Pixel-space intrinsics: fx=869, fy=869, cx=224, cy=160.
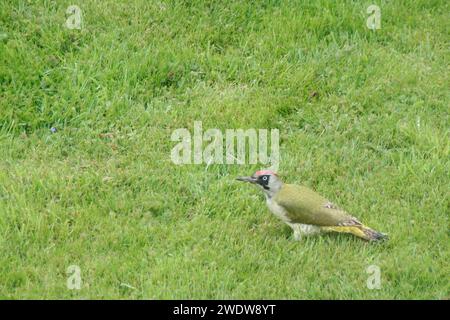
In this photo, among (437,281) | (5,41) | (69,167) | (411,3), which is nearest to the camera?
(437,281)

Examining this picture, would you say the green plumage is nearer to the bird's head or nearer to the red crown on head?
the bird's head

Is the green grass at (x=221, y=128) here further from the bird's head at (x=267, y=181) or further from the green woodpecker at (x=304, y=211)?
the bird's head at (x=267, y=181)

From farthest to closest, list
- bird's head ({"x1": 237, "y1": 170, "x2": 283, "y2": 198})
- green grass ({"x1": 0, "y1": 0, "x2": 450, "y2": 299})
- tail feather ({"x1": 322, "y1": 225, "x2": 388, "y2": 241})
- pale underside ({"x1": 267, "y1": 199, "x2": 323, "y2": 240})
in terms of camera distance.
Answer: bird's head ({"x1": 237, "y1": 170, "x2": 283, "y2": 198}), pale underside ({"x1": 267, "y1": 199, "x2": 323, "y2": 240}), tail feather ({"x1": 322, "y1": 225, "x2": 388, "y2": 241}), green grass ({"x1": 0, "y1": 0, "x2": 450, "y2": 299})

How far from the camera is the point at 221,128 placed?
8984 mm

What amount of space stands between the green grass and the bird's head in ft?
1.04

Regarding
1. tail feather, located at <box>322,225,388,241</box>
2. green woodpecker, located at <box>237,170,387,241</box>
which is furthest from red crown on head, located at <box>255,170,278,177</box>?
tail feather, located at <box>322,225,388,241</box>

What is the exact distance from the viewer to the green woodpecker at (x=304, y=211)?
7570mm

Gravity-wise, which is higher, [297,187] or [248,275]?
[297,187]

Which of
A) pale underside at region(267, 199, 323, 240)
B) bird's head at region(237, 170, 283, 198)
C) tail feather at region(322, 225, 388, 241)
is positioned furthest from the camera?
bird's head at region(237, 170, 283, 198)

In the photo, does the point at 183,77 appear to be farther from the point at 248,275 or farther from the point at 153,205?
the point at 248,275

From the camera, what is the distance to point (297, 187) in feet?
25.8

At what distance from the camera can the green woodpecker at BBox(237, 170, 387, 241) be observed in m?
7.57

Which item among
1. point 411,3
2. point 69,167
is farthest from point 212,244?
point 411,3

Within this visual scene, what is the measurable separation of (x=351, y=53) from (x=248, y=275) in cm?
371
